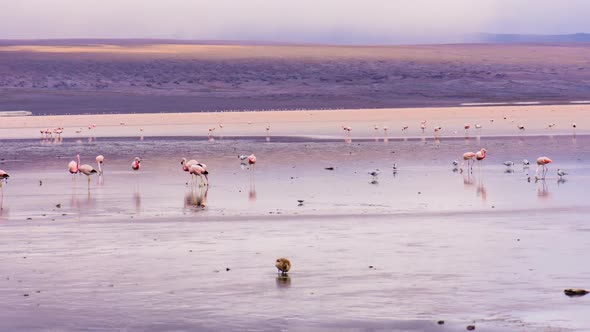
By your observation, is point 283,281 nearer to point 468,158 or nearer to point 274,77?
point 468,158

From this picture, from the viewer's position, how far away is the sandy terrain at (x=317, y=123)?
57.8m

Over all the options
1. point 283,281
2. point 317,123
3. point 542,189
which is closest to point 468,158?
point 542,189

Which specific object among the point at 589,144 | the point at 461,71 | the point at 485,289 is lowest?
the point at 485,289

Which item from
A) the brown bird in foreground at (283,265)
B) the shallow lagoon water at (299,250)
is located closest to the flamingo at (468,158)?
the shallow lagoon water at (299,250)

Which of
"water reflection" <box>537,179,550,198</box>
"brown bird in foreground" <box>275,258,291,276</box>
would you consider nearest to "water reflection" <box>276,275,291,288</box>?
"brown bird in foreground" <box>275,258,291,276</box>

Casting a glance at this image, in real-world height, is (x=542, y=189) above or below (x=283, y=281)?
above

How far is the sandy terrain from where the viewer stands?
2275 inches

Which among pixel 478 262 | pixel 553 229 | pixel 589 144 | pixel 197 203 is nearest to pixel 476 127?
pixel 589 144

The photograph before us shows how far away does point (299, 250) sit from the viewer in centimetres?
1786

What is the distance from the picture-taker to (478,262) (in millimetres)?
16438

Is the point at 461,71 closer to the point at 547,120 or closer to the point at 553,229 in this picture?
the point at 547,120

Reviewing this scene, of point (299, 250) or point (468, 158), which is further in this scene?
point (468, 158)

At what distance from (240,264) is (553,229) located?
6.03 m

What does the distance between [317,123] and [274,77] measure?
66093 millimetres
